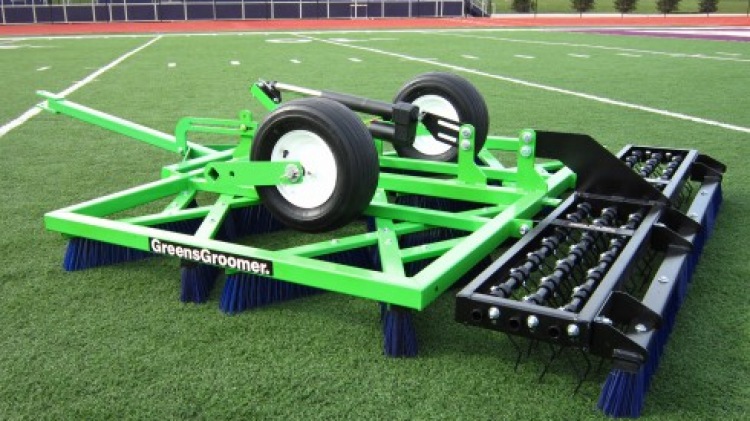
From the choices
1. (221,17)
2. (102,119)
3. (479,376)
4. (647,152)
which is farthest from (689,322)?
(221,17)

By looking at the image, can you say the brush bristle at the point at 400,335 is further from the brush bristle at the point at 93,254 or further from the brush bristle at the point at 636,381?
Result: the brush bristle at the point at 93,254

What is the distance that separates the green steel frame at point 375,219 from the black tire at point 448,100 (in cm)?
24

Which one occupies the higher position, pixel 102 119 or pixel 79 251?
pixel 102 119

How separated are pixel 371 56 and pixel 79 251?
41.9 ft

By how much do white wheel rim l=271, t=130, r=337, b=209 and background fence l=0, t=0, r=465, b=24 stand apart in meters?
33.6

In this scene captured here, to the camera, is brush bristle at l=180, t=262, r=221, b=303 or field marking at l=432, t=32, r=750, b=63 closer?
brush bristle at l=180, t=262, r=221, b=303

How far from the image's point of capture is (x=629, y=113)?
7.76 m

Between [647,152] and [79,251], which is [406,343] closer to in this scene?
[79,251]

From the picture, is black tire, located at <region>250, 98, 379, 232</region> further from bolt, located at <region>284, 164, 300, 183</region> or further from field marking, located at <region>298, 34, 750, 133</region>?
field marking, located at <region>298, 34, 750, 133</region>

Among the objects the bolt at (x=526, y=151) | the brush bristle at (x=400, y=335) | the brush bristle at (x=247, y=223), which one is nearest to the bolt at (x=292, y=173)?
the brush bristle at (x=247, y=223)

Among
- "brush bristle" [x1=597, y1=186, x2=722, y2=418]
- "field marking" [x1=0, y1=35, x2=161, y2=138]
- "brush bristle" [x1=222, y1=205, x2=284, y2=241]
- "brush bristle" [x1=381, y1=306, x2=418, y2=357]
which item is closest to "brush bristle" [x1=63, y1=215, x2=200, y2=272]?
"brush bristle" [x1=222, y1=205, x2=284, y2=241]

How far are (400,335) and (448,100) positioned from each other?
2116 mm

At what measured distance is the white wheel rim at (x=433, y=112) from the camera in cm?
449

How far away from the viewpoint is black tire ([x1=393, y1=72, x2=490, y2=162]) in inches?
172
